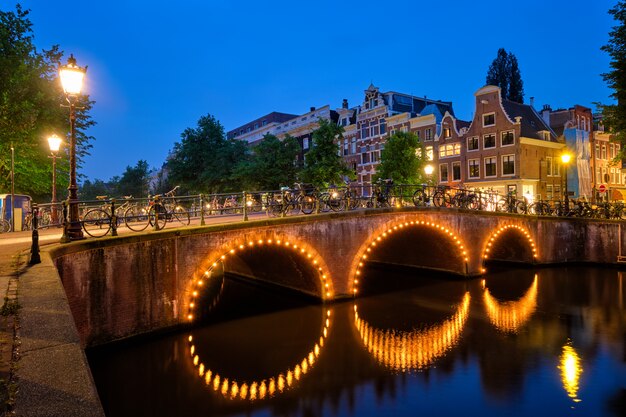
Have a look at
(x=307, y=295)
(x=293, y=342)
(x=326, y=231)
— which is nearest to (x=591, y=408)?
(x=293, y=342)

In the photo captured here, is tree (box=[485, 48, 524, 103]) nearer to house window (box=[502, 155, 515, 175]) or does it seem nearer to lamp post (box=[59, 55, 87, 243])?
house window (box=[502, 155, 515, 175])

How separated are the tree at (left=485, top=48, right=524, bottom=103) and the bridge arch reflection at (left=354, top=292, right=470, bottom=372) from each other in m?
47.1

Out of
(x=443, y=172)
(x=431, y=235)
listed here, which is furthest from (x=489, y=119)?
(x=431, y=235)

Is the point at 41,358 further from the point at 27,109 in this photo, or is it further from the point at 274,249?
the point at 27,109

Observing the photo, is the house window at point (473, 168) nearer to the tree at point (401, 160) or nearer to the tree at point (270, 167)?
the tree at point (401, 160)

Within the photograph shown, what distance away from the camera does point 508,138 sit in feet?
123

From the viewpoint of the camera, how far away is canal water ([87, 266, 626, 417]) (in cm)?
929

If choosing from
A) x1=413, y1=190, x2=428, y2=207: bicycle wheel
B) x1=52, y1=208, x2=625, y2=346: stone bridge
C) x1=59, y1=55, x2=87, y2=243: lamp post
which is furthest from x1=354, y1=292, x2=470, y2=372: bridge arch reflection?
x1=59, y1=55, x2=87, y2=243: lamp post

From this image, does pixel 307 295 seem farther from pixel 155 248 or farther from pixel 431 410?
pixel 431 410

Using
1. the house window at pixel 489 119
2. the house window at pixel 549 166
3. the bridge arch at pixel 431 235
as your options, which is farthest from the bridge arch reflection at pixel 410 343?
the house window at pixel 549 166

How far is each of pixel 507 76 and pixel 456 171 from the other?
69.5 ft

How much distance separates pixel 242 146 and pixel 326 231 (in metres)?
29.2

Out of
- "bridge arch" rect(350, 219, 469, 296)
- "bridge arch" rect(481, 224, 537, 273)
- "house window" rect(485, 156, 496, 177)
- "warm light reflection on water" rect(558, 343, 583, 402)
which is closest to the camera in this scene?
"warm light reflection on water" rect(558, 343, 583, 402)

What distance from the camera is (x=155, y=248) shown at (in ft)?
40.3
